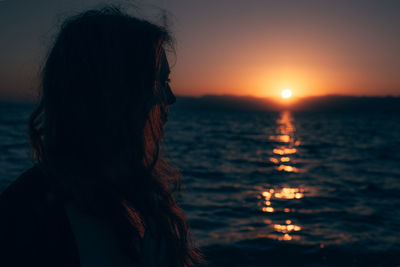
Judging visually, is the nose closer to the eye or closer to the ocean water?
the eye

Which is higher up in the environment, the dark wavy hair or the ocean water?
the dark wavy hair

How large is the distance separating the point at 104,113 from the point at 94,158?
0.18 m

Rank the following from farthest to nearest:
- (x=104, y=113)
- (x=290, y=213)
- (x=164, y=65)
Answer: (x=290, y=213), (x=164, y=65), (x=104, y=113)

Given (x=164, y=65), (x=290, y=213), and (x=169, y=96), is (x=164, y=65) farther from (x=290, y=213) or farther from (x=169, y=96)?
(x=290, y=213)

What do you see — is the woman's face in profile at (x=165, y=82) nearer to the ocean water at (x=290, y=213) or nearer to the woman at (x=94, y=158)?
the woman at (x=94, y=158)

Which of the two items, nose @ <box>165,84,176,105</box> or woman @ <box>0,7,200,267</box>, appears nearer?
→ woman @ <box>0,7,200,267</box>

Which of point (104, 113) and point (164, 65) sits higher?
point (164, 65)

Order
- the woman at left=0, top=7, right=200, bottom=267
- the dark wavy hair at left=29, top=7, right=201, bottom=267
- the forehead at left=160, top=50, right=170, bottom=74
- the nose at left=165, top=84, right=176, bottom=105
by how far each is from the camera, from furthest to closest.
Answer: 1. the nose at left=165, top=84, right=176, bottom=105
2. the forehead at left=160, top=50, right=170, bottom=74
3. the dark wavy hair at left=29, top=7, right=201, bottom=267
4. the woman at left=0, top=7, right=200, bottom=267

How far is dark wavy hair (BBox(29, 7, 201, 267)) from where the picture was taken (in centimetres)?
121

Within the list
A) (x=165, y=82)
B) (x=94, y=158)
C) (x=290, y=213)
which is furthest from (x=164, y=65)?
(x=290, y=213)

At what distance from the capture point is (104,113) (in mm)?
1232

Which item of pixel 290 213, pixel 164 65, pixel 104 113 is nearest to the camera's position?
pixel 104 113

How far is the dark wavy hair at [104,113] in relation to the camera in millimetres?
1209

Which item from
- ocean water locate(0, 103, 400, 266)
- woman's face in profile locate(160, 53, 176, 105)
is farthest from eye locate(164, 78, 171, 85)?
ocean water locate(0, 103, 400, 266)
